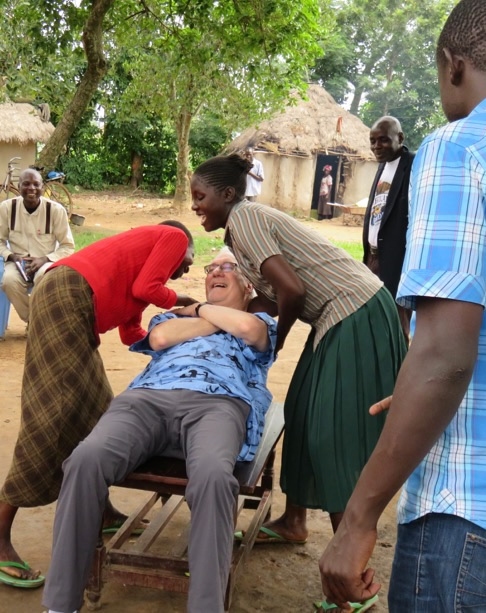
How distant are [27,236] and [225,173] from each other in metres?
3.89

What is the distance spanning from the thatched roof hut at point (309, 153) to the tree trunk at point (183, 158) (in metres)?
3.20

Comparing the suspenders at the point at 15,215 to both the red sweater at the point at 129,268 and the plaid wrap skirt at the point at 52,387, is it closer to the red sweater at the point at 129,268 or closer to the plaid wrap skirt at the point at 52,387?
the red sweater at the point at 129,268

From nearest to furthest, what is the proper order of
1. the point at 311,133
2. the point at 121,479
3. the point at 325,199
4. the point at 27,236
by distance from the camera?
the point at 121,479 < the point at 27,236 < the point at 325,199 < the point at 311,133

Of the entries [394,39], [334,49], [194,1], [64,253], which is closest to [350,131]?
[334,49]

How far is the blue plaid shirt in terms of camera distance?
45.1 inches

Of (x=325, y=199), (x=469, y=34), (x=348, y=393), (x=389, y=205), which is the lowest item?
(x=325, y=199)

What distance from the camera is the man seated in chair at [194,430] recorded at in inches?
92.3

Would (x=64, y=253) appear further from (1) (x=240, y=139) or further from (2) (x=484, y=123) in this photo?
(1) (x=240, y=139)

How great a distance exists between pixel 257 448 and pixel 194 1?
6.13 m

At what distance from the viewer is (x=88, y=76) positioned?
9055 millimetres

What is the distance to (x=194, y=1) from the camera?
7.70m

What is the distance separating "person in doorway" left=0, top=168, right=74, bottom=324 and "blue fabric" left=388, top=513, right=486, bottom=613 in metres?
5.49

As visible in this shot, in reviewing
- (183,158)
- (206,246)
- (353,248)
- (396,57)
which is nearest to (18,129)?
(183,158)

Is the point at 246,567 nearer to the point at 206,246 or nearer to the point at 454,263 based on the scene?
the point at 454,263
